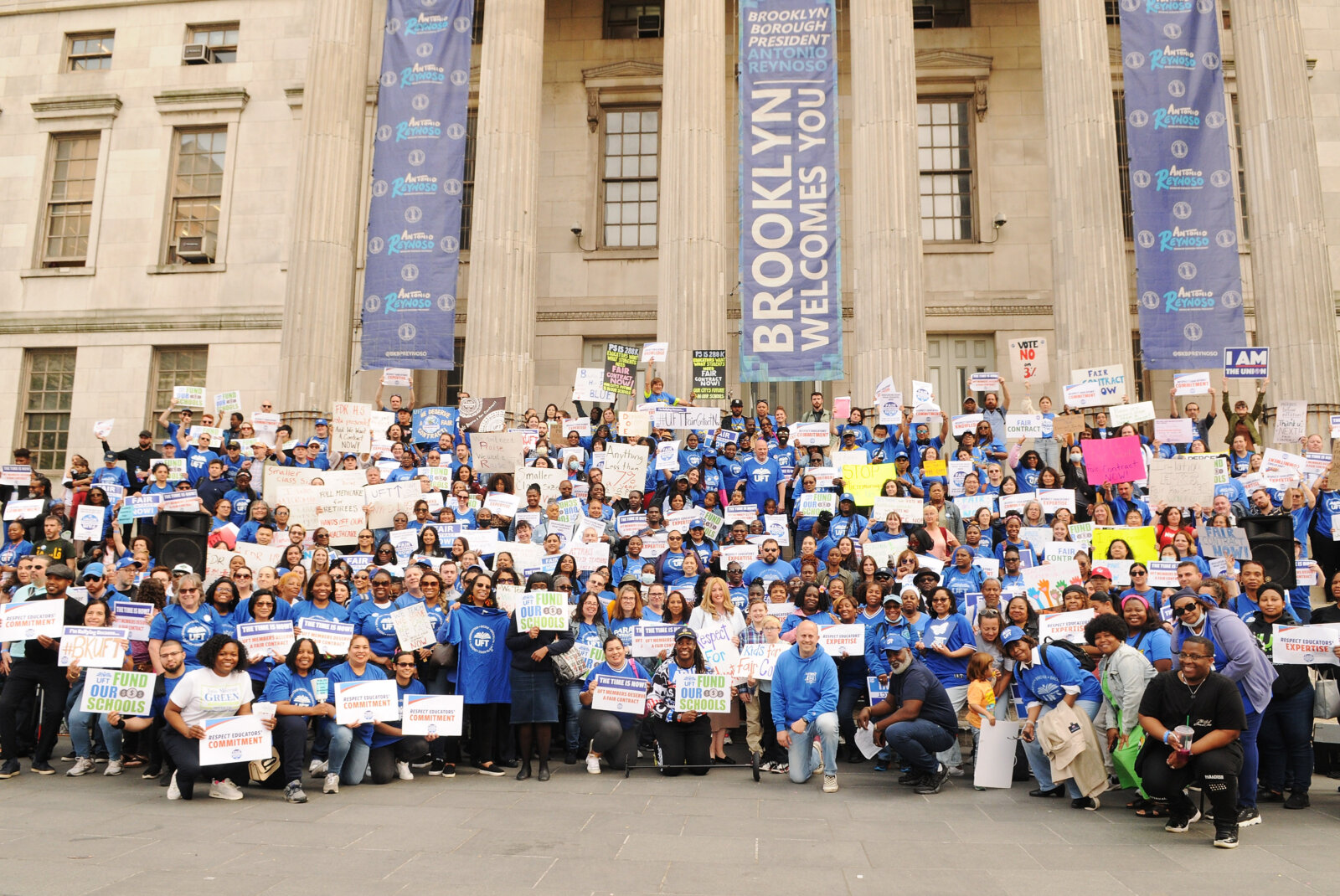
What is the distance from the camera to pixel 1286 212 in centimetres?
2073

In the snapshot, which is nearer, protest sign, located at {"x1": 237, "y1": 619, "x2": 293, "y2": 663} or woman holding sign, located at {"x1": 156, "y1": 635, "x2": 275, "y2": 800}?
woman holding sign, located at {"x1": 156, "y1": 635, "x2": 275, "y2": 800}

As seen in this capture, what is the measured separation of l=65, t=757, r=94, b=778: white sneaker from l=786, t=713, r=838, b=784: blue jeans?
22.6 feet

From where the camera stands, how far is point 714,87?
2195 cm

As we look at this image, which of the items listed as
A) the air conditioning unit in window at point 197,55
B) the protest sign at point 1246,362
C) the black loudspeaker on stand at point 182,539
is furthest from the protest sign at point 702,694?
the air conditioning unit in window at point 197,55

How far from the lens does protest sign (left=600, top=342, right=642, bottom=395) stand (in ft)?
61.8

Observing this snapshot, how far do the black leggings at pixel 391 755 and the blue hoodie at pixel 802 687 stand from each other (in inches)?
137

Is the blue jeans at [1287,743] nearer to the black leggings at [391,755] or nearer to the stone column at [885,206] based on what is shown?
the black leggings at [391,755]

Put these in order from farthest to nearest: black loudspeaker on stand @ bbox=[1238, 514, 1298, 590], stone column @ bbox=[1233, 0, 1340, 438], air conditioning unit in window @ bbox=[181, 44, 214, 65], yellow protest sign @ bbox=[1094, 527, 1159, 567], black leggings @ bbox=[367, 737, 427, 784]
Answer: air conditioning unit in window @ bbox=[181, 44, 214, 65]
stone column @ bbox=[1233, 0, 1340, 438]
yellow protest sign @ bbox=[1094, 527, 1159, 567]
black loudspeaker on stand @ bbox=[1238, 514, 1298, 590]
black leggings @ bbox=[367, 737, 427, 784]

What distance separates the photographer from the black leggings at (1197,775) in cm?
786

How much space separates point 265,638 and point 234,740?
1.24 m

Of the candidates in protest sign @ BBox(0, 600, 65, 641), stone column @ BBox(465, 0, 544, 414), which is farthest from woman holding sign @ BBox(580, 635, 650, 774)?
stone column @ BBox(465, 0, 544, 414)

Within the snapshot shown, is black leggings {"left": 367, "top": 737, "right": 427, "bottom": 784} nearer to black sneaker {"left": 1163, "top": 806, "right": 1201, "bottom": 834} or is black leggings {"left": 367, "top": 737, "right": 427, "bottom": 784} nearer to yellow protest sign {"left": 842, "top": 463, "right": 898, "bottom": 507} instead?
black sneaker {"left": 1163, "top": 806, "right": 1201, "bottom": 834}

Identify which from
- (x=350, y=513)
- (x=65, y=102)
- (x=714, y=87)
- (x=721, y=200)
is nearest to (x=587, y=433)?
(x=350, y=513)

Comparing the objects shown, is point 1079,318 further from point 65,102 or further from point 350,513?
point 65,102
